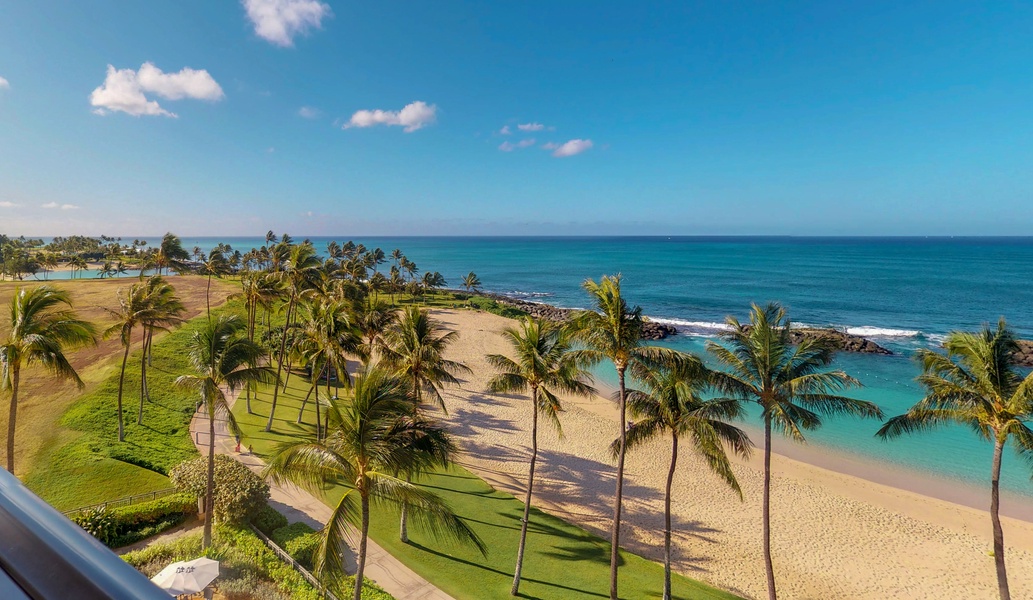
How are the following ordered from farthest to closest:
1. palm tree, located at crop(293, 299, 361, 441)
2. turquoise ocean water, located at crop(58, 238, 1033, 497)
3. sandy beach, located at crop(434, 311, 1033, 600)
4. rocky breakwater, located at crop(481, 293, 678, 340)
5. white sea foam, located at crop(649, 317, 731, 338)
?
white sea foam, located at crop(649, 317, 731, 338) < rocky breakwater, located at crop(481, 293, 678, 340) < turquoise ocean water, located at crop(58, 238, 1033, 497) < palm tree, located at crop(293, 299, 361, 441) < sandy beach, located at crop(434, 311, 1033, 600)

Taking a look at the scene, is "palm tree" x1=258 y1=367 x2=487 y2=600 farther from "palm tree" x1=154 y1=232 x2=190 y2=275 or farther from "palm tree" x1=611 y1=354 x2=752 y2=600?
"palm tree" x1=154 y1=232 x2=190 y2=275

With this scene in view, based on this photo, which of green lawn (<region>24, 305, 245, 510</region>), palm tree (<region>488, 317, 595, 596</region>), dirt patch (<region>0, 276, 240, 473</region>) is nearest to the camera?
palm tree (<region>488, 317, 595, 596</region>)

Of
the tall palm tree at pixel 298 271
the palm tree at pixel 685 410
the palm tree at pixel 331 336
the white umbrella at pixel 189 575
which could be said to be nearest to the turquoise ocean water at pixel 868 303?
the palm tree at pixel 685 410

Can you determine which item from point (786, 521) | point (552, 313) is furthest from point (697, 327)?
point (786, 521)

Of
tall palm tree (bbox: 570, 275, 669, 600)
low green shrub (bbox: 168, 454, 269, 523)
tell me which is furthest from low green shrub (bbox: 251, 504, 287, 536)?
tall palm tree (bbox: 570, 275, 669, 600)

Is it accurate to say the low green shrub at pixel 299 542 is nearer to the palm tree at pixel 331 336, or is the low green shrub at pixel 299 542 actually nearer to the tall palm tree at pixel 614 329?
the palm tree at pixel 331 336
